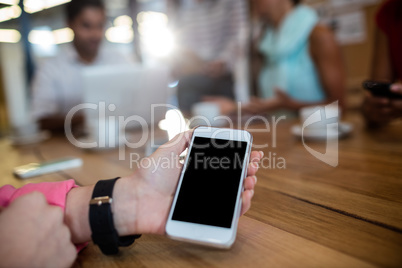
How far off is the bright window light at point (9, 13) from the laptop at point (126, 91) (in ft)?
11.5

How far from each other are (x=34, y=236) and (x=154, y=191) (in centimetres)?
18

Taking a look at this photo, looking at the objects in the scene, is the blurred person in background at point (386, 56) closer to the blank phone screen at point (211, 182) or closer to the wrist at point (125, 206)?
the blank phone screen at point (211, 182)

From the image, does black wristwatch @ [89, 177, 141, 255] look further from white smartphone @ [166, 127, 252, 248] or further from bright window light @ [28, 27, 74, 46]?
bright window light @ [28, 27, 74, 46]

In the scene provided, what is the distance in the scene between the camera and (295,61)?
242 centimetres

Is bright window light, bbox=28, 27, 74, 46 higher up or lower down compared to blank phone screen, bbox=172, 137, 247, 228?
higher up

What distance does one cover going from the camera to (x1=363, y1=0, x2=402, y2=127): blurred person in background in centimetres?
106

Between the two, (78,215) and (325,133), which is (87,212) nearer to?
(78,215)

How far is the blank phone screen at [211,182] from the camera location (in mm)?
426

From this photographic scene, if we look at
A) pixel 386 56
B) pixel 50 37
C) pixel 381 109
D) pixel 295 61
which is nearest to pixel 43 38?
pixel 50 37

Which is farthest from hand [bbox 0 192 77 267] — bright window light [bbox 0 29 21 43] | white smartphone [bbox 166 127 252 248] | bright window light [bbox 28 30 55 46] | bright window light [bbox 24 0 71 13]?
bright window light [bbox 0 29 21 43]

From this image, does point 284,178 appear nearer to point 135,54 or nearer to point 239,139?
point 239,139

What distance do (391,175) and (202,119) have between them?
0.88 metres

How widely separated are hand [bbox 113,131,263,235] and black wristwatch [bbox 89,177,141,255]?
2 cm

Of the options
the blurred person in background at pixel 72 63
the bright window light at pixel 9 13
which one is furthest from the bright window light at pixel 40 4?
the blurred person in background at pixel 72 63
